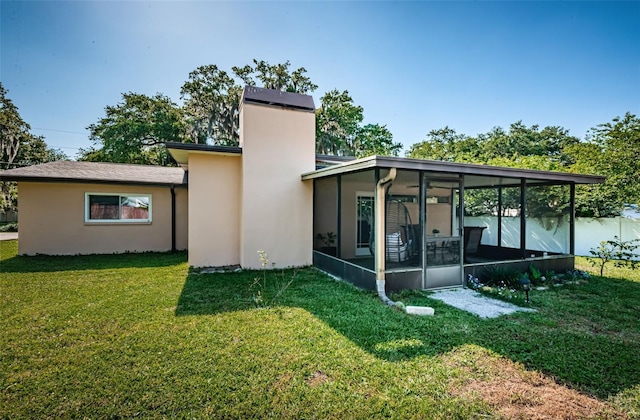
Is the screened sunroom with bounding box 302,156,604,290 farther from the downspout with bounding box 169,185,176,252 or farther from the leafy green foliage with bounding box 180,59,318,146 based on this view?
the leafy green foliage with bounding box 180,59,318,146

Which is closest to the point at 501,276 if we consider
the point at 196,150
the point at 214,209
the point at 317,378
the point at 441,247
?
the point at 441,247

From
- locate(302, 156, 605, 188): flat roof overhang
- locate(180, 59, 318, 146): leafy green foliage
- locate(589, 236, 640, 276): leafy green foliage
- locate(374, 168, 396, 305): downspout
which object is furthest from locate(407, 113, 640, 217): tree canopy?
locate(180, 59, 318, 146): leafy green foliage

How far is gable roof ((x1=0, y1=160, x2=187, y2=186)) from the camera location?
28.9ft

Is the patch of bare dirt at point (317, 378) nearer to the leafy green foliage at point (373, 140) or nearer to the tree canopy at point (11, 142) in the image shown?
the leafy green foliage at point (373, 140)

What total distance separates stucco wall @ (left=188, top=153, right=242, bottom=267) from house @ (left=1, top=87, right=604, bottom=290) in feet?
0.08

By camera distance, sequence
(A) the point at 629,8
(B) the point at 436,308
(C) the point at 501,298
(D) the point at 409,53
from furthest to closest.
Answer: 1. (D) the point at 409,53
2. (A) the point at 629,8
3. (C) the point at 501,298
4. (B) the point at 436,308

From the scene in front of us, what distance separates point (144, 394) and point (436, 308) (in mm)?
3894

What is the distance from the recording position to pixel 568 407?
2.38m

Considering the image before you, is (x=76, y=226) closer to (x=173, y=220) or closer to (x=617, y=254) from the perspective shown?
(x=173, y=220)

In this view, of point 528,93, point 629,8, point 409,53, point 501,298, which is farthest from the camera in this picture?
point 528,93

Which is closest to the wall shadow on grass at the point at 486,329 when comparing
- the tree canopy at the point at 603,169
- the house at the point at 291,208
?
the house at the point at 291,208

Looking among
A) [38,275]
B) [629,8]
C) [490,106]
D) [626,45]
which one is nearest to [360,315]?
[38,275]

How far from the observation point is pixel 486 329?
3877 mm

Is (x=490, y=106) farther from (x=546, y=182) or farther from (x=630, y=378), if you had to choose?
Result: (x=630, y=378)
